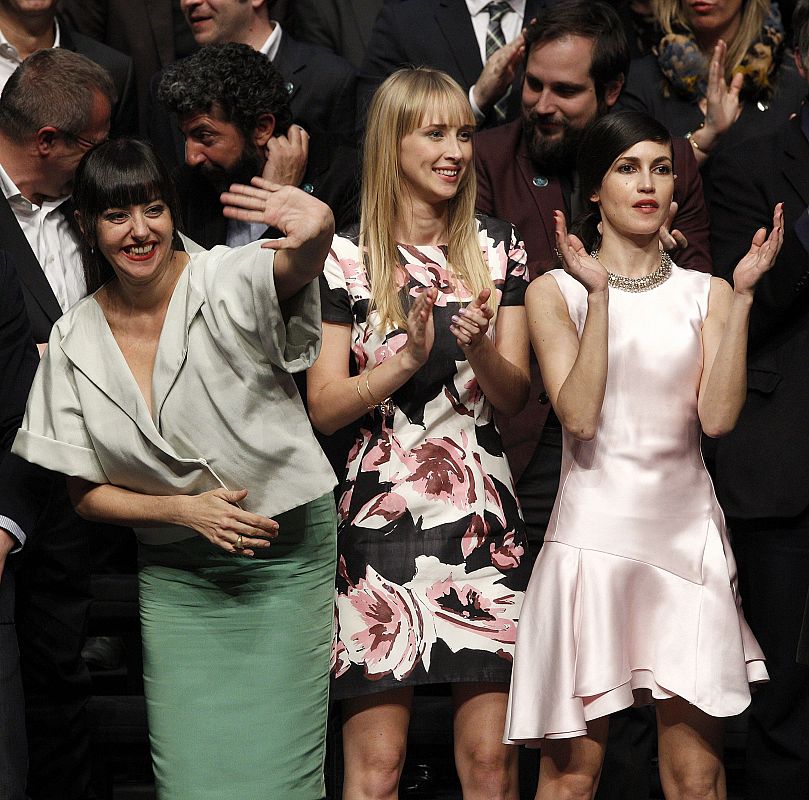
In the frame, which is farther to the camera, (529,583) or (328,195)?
(328,195)

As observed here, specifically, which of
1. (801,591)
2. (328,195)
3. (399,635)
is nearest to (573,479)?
(399,635)

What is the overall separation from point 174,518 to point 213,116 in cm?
159

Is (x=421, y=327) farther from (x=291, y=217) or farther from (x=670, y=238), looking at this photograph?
(x=670, y=238)

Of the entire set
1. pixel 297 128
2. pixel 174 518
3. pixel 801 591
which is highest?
pixel 297 128

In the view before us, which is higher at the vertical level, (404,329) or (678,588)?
(404,329)

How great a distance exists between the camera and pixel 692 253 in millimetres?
Result: 3887

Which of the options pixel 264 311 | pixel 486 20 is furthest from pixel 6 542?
pixel 486 20

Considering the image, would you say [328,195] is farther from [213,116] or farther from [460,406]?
[460,406]

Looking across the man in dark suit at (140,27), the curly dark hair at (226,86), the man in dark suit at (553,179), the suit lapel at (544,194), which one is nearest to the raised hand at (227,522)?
the man in dark suit at (553,179)

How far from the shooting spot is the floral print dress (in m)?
3.13

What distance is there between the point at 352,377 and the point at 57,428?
2.28 feet

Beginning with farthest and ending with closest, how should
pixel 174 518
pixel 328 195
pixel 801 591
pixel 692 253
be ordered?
pixel 328 195, pixel 692 253, pixel 801 591, pixel 174 518

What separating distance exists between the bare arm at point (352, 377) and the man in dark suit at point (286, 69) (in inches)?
52.7

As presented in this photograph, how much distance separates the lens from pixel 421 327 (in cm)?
308
